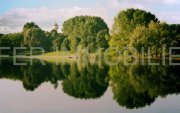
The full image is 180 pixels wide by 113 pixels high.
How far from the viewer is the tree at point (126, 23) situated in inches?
3346

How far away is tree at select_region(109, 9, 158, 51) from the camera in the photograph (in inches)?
3346

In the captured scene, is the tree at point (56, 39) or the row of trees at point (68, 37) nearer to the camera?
the row of trees at point (68, 37)

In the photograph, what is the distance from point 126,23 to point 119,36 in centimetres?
528

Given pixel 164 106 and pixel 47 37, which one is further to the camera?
pixel 47 37

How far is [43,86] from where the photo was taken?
28234 mm

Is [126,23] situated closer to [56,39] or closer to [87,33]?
[87,33]

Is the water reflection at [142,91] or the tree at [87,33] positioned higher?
the tree at [87,33]

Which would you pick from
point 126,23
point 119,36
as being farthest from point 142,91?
point 126,23

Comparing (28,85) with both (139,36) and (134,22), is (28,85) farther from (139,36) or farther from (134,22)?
(134,22)

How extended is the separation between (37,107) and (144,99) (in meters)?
5.89

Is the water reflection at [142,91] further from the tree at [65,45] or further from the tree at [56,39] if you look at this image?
the tree at [56,39]

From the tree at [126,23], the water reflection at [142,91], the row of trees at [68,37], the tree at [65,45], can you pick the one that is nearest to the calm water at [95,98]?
the water reflection at [142,91]

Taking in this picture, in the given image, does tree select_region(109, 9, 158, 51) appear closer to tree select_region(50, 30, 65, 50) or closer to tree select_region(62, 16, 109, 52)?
tree select_region(62, 16, 109, 52)

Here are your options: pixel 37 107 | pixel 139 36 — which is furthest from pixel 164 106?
pixel 139 36
